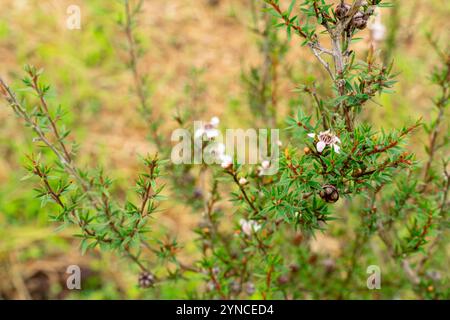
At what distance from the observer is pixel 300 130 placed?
1.90 m

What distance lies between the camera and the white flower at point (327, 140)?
1737mm

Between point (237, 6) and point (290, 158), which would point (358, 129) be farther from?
point (237, 6)

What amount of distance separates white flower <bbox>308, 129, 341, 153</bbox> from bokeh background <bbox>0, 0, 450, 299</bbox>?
2470 millimetres

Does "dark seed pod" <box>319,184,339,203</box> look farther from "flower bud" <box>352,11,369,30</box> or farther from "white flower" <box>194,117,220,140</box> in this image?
"white flower" <box>194,117,220,140</box>

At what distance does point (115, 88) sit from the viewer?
5.42m

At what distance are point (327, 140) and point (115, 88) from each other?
4.08 m

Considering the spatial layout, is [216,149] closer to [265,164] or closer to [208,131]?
[208,131]

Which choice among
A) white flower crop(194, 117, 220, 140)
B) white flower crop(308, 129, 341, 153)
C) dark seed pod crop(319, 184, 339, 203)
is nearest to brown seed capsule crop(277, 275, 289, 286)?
white flower crop(194, 117, 220, 140)

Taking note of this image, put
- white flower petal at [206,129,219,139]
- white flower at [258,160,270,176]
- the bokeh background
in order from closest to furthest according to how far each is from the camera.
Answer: white flower at [258,160,270,176] → white flower petal at [206,129,219,139] → the bokeh background

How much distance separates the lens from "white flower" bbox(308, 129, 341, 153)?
1737 mm

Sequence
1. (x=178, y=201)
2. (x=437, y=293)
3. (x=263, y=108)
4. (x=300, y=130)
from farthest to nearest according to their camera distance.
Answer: (x=263, y=108), (x=178, y=201), (x=437, y=293), (x=300, y=130)

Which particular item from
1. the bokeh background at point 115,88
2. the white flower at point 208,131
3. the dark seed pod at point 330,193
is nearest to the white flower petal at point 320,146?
the dark seed pod at point 330,193
